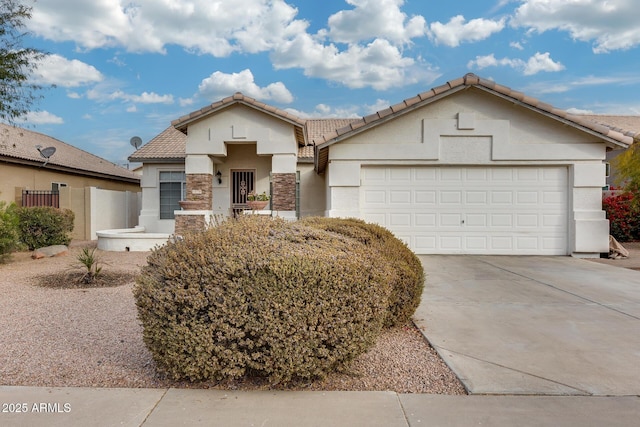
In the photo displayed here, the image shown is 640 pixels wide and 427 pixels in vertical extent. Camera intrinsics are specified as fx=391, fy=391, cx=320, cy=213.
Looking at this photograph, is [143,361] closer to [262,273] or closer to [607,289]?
[262,273]

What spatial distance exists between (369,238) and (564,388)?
2.58 meters

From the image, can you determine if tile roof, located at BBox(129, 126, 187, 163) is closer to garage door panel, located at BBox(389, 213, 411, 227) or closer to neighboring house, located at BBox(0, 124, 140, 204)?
neighboring house, located at BBox(0, 124, 140, 204)

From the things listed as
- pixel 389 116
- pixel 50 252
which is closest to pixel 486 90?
pixel 389 116

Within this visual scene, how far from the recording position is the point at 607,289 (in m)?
7.38

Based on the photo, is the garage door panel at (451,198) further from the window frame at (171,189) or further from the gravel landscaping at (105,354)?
the window frame at (171,189)

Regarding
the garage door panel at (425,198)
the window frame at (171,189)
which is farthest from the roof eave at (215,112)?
the garage door panel at (425,198)

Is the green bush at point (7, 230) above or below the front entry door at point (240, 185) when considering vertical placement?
below

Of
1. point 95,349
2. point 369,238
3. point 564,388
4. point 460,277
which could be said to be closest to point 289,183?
point 460,277

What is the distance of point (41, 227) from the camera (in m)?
12.8

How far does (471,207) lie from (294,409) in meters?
9.89

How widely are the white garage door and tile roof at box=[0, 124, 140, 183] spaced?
48.8ft

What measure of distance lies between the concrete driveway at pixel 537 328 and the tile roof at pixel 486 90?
13.7 feet

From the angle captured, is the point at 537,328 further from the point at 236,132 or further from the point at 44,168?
the point at 44,168

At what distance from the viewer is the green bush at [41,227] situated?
41.4 feet
